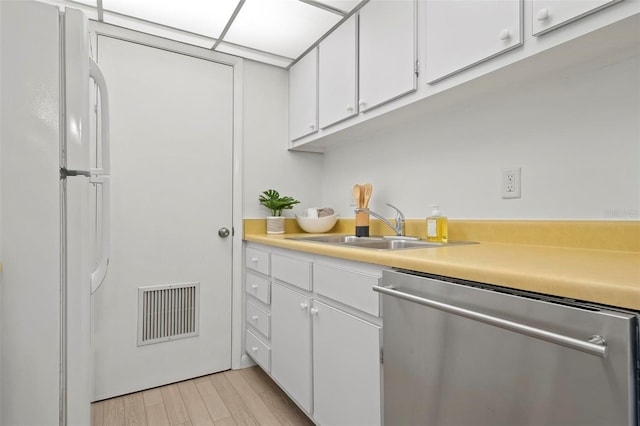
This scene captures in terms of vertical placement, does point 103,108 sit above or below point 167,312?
above

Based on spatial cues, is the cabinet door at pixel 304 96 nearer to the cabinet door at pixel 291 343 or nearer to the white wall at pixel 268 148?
the white wall at pixel 268 148

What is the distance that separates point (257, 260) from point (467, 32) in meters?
1.54

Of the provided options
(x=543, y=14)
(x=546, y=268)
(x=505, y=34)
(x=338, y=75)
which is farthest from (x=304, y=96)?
(x=546, y=268)

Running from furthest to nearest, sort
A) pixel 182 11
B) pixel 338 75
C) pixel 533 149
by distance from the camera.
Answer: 1. pixel 338 75
2. pixel 182 11
3. pixel 533 149

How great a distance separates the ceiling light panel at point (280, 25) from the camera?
1.73 meters

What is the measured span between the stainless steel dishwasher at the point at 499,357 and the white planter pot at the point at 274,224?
130cm

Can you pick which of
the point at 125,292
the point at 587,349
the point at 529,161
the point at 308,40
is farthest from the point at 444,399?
the point at 308,40

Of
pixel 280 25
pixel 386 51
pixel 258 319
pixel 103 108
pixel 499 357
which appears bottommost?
pixel 258 319

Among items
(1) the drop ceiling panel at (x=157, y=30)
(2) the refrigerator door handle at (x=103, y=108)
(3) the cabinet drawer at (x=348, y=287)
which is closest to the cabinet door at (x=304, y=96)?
(1) the drop ceiling panel at (x=157, y=30)

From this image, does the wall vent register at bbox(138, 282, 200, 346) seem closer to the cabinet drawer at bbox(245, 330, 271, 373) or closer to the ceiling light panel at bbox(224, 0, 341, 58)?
the cabinet drawer at bbox(245, 330, 271, 373)

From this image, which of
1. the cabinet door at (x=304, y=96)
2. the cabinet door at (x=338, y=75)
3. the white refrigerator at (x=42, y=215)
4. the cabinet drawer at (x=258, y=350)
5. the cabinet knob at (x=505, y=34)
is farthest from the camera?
the cabinet door at (x=304, y=96)

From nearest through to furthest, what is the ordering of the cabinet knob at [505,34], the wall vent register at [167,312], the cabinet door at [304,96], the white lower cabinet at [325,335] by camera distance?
1. the cabinet knob at [505,34]
2. the white lower cabinet at [325,335]
3. the wall vent register at [167,312]
4. the cabinet door at [304,96]

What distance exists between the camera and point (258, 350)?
2023 mm

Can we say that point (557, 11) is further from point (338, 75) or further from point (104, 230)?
point (104, 230)
